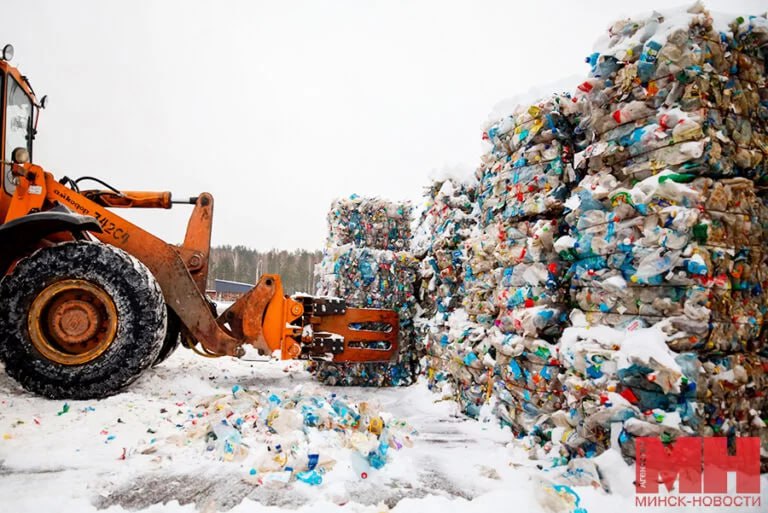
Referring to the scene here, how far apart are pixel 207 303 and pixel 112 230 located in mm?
1176

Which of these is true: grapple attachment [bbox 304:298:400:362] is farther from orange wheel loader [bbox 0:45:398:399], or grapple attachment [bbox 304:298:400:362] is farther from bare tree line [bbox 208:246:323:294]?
bare tree line [bbox 208:246:323:294]

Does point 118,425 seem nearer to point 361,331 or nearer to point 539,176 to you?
point 361,331

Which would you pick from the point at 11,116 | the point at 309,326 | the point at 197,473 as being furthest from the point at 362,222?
the point at 197,473

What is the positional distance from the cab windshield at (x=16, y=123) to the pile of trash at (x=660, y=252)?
468 cm

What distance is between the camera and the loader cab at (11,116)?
4.18 metres

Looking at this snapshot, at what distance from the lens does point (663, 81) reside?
280 centimetres

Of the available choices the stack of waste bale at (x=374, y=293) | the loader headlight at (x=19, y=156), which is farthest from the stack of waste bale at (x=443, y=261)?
the loader headlight at (x=19, y=156)

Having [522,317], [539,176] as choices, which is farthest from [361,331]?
[539,176]

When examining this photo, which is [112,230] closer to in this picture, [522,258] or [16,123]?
[16,123]

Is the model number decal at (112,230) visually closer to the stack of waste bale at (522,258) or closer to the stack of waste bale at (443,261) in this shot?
the stack of waste bale at (443,261)

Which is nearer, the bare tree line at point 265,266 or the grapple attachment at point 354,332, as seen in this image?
the grapple attachment at point 354,332

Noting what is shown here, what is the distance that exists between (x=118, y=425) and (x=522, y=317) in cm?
301

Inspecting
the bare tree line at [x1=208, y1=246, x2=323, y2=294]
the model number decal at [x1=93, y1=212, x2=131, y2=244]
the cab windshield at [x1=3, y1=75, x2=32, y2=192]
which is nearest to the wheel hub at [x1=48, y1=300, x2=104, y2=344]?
the model number decal at [x1=93, y1=212, x2=131, y2=244]

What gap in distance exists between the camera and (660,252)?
268 cm
